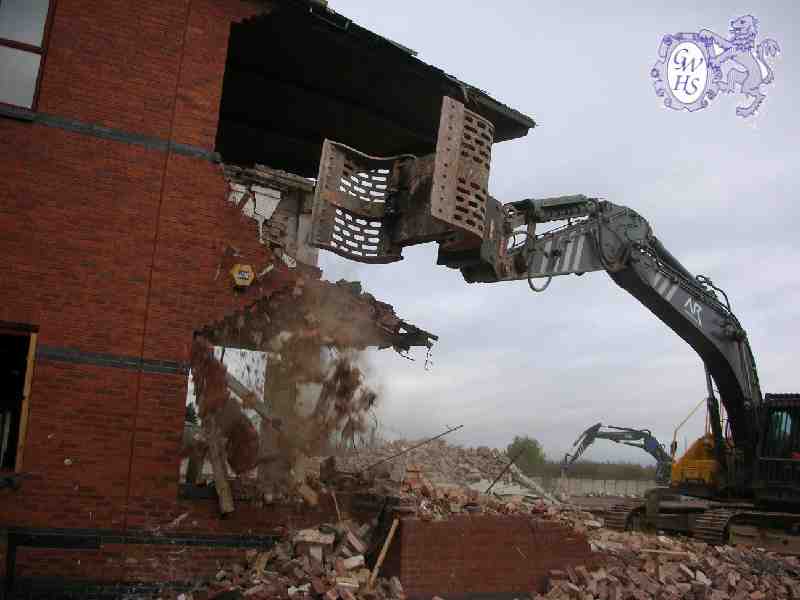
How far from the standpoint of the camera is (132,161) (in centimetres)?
986

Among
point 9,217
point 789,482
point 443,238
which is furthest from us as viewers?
point 789,482

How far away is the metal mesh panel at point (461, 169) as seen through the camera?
9.33m

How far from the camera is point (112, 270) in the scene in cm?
960

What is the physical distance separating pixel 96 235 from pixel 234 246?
1656 mm

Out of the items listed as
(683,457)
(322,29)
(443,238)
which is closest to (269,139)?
(322,29)

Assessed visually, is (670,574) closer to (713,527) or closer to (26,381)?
(713,527)

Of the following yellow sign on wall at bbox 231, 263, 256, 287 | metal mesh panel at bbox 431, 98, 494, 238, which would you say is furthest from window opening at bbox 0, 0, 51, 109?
metal mesh panel at bbox 431, 98, 494, 238

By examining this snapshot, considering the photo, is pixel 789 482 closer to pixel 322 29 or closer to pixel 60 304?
pixel 322 29

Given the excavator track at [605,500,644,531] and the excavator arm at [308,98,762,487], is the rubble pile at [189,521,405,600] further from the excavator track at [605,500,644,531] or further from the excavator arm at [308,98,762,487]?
the excavator track at [605,500,644,531]

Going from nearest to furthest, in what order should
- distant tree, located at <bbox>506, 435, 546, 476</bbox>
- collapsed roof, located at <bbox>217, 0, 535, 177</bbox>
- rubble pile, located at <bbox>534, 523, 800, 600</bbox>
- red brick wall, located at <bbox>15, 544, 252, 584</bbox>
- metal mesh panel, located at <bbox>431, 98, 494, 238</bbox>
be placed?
red brick wall, located at <bbox>15, 544, 252, 584</bbox> → metal mesh panel, located at <bbox>431, 98, 494, 238</bbox> → rubble pile, located at <bbox>534, 523, 800, 600</bbox> → collapsed roof, located at <bbox>217, 0, 535, 177</bbox> → distant tree, located at <bbox>506, 435, 546, 476</bbox>

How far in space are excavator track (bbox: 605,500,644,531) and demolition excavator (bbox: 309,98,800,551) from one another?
3 centimetres

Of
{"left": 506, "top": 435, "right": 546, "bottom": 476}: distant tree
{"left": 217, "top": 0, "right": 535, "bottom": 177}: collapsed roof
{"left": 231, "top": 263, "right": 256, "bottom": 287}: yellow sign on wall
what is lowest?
{"left": 506, "top": 435, "right": 546, "bottom": 476}: distant tree

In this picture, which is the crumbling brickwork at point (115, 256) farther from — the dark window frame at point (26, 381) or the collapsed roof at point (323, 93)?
the collapsed roof at point (323, 93)

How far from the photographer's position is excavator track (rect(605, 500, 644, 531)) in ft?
60.0
